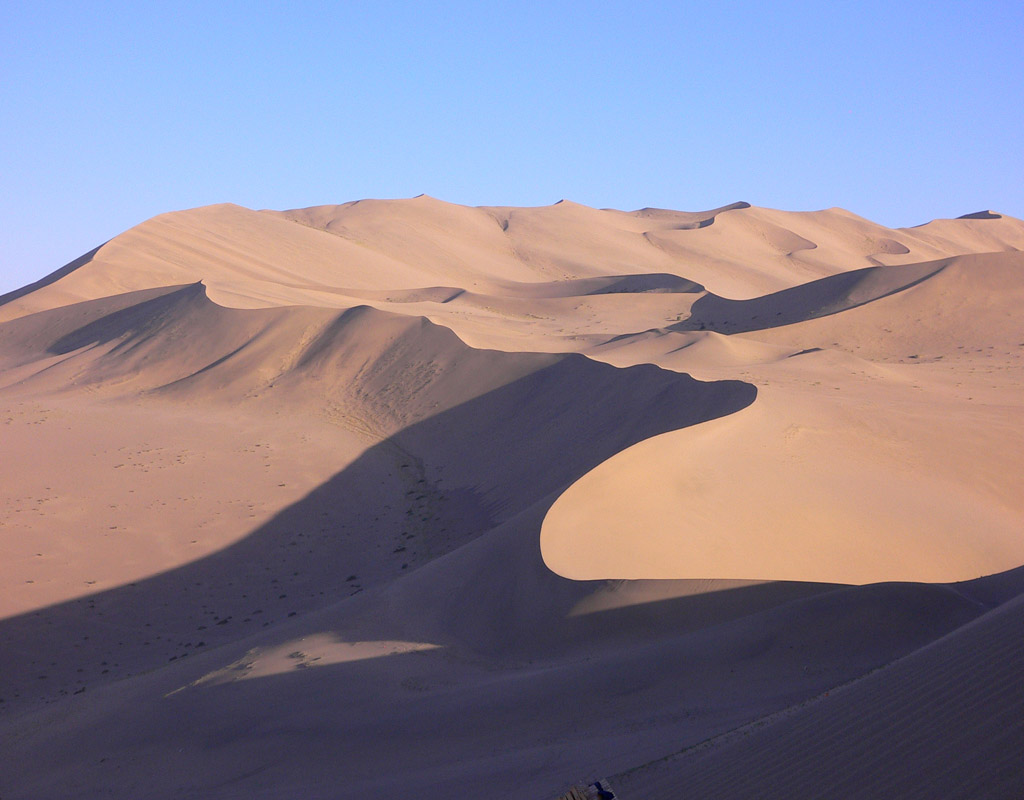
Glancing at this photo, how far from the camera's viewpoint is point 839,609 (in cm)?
702

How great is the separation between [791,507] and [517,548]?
11.5 ft

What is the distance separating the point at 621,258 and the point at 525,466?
145ft

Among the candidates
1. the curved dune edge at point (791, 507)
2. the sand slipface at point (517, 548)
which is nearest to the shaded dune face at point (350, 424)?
the sand slipface at point (517, 548)

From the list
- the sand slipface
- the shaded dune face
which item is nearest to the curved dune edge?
the sand slipface

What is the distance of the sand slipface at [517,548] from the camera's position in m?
5.69

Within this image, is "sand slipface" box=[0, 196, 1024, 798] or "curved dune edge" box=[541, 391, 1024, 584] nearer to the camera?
"sand slipface" box=[0, 196, 1024, 798]

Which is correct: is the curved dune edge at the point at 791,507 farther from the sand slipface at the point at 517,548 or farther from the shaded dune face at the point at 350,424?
the shaded dune face at the point at 350,424

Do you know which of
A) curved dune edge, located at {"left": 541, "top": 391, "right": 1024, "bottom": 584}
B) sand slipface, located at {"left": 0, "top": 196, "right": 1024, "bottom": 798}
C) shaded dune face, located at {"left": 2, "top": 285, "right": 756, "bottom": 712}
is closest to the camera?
sand slipface, located at {"left": 0, "top": 196, "right": 1024, "bottom": 798}

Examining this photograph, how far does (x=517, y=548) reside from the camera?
10.5 m

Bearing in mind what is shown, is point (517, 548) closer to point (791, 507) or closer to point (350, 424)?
point (791, 507)

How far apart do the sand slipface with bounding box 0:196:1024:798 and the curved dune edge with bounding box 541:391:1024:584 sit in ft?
0.18

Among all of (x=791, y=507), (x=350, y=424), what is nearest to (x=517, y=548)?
(x=791, y=507)

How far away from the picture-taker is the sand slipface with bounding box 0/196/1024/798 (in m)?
5.69

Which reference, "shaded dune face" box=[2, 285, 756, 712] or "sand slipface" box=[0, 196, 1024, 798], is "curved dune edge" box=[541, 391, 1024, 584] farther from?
"shaded dune face" box=[2, 285, 756, 712]
